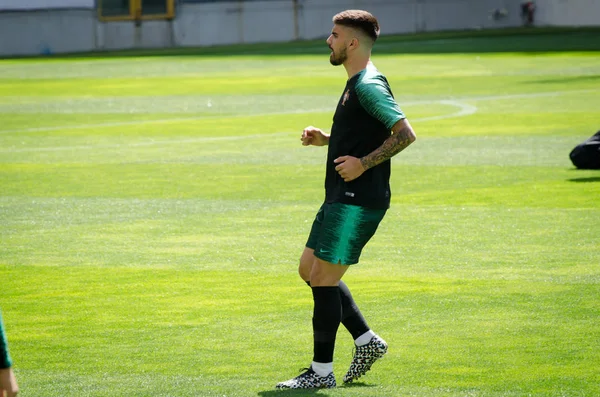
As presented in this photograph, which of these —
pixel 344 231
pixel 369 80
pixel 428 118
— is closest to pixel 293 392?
pixel 344 231

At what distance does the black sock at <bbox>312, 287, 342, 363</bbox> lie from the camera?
6.93 m

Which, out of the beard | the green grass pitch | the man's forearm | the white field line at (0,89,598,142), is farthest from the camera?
the white field line at (0,89,598,142)

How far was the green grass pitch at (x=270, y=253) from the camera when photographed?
292 inches

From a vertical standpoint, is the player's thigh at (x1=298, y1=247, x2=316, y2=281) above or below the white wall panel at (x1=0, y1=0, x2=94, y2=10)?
above

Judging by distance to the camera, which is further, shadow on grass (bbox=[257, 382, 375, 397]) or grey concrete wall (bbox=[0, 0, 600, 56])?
grey concrete wall (bbox=[0, 0, 600, 56])

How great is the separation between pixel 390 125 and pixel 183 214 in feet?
22.9

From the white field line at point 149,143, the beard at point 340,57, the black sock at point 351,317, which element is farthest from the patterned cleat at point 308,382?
the white field line at point 149,143

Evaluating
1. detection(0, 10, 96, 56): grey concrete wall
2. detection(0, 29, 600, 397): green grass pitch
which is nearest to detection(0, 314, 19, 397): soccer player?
detection(0, 29, 600, 397): green grass pitch

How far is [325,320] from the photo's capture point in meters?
6.93

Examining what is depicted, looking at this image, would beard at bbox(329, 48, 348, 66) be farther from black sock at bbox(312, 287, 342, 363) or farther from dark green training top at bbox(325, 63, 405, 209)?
black sock at bbox(312, 287, 342, 363)

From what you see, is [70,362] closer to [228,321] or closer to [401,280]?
[228,321]

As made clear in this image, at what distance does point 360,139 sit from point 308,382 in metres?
1.39

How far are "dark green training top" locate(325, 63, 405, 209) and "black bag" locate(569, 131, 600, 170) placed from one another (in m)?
9.51

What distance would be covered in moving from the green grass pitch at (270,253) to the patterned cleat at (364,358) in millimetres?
102
